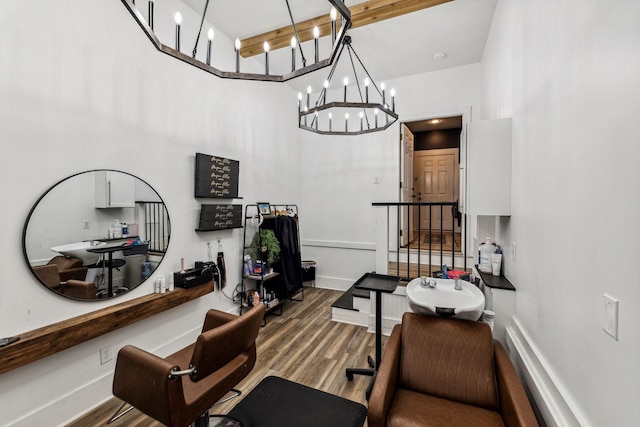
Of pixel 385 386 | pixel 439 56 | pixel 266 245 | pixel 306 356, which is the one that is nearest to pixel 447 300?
pixel 385 386

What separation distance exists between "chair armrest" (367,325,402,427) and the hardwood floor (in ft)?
2.41

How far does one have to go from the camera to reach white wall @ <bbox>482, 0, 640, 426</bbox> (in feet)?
2.51

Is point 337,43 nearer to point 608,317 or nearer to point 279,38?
point 608,317

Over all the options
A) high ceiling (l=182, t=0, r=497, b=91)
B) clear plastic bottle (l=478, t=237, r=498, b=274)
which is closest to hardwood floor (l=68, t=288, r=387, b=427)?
clear plastic bottle (l=478, t=237, r=498, b=274)

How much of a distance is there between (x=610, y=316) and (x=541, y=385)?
28.0 inches

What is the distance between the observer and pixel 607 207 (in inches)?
33.9

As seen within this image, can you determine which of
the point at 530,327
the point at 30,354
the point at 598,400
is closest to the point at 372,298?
the point at 530,327

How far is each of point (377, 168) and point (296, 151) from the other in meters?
1.42

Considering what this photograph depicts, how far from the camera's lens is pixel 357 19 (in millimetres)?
2779

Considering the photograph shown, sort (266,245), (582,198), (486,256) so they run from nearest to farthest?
(582,198) < (486,256) < (266,245)

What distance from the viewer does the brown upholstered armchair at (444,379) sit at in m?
1.33

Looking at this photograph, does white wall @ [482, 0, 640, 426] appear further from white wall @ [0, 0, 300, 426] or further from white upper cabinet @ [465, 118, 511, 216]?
white wall @ [0, 0, 300, 426]

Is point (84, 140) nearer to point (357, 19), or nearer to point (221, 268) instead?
point (221, 268)

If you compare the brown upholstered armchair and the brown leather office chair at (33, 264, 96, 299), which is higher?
the brown leather office chair at (33, 264, 96, 299)
